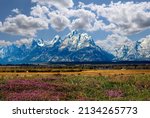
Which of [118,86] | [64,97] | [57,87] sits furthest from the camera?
[118,86]

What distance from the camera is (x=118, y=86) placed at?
43.0 meters

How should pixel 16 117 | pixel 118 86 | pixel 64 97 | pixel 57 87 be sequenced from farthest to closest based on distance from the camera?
pixel 118 86, pixel 57 87, pixel 64 97, pixel 16 117

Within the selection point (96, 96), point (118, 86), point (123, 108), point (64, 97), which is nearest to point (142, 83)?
point (118, 86)

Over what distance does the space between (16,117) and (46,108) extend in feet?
6.41

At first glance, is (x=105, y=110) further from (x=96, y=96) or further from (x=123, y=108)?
(x=96, y=96)

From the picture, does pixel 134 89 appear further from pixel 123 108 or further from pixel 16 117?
pixel 16 117

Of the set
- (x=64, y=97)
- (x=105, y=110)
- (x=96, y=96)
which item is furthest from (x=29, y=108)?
(x=96, y=96)

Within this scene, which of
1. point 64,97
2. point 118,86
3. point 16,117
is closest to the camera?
point 16,117

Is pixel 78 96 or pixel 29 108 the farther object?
pixel 78 96

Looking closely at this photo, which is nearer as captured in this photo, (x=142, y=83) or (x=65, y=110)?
(x=65, y=110)

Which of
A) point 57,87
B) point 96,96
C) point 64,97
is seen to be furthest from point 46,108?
point 57,87

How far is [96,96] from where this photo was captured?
3409 cm

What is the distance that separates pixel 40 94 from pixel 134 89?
1189 centimetres

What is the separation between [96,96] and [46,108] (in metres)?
13.8
